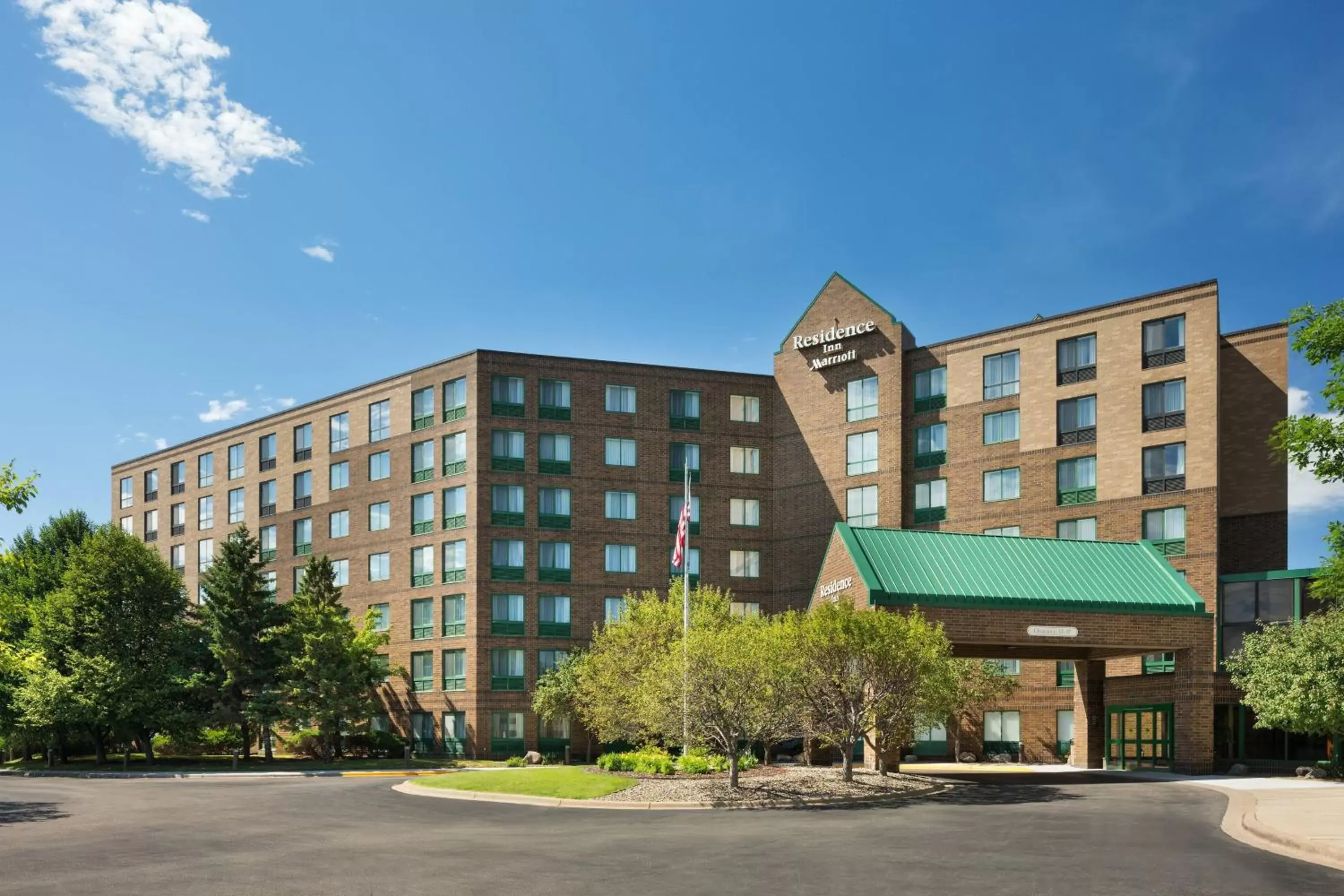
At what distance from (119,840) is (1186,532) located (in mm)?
43708

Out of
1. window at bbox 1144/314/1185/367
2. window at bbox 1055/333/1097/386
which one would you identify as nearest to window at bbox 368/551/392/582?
window at bbox 1055/333/1097/386

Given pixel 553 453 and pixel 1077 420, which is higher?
pixel 1077 420

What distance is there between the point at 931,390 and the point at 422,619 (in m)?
29.3

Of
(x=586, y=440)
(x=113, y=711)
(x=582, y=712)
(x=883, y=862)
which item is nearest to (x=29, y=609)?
Answer: (x=113, y=711)

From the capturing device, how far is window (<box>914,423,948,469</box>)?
205ft

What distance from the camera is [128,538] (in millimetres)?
58656

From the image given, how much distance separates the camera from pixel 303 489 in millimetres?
75375

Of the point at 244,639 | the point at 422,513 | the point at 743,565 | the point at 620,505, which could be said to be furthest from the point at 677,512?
the point at 244,639

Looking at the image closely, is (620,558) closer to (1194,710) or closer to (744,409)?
(744,409)

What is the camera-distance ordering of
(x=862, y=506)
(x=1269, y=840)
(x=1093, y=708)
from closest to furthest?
(x=1269, y=840), (x=1093, y=708), (x=862, y=506)

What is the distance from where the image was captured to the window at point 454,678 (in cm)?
6331

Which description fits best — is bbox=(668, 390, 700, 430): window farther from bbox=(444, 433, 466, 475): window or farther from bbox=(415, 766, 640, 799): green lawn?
bbox=(415, 766, 640, 799): green lawn

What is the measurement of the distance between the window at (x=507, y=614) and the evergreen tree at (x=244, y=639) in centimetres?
1017

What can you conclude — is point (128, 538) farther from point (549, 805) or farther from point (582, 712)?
point (549, 805)
